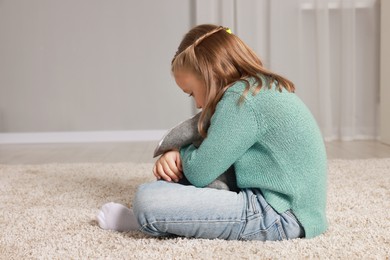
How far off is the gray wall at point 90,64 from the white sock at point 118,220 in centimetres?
211

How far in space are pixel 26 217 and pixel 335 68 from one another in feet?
7.51

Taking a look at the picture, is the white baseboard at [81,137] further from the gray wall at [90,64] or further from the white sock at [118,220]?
the white sock at [118,220]

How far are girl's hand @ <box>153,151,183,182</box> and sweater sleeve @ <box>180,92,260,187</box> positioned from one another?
0.26ft

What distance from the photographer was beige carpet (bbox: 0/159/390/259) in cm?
88

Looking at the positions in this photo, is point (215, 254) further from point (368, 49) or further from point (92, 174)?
point (368, 49)

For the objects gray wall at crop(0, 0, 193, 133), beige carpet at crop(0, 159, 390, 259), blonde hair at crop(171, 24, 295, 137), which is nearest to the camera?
beige carpet at crop(0, 159, 390, 259)

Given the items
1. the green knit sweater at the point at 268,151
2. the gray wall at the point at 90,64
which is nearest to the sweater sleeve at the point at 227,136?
the green knit sweater at the point at 268,151

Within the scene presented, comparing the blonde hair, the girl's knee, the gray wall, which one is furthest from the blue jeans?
the gray wall

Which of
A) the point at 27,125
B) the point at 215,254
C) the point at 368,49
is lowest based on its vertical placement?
the point at 27,125

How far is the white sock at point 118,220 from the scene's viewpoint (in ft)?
3.45

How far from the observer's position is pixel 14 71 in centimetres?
319

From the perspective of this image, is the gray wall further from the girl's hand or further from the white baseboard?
the girl's hand

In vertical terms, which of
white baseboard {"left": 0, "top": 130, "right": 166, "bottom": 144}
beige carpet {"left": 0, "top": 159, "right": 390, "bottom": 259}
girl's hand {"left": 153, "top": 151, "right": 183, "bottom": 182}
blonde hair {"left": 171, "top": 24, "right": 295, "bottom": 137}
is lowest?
white baseboard {"left": 0, "top": 130, "right": 166, "bottom": 144}

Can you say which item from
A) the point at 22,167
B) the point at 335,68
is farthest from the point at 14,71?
the point at 335,68
